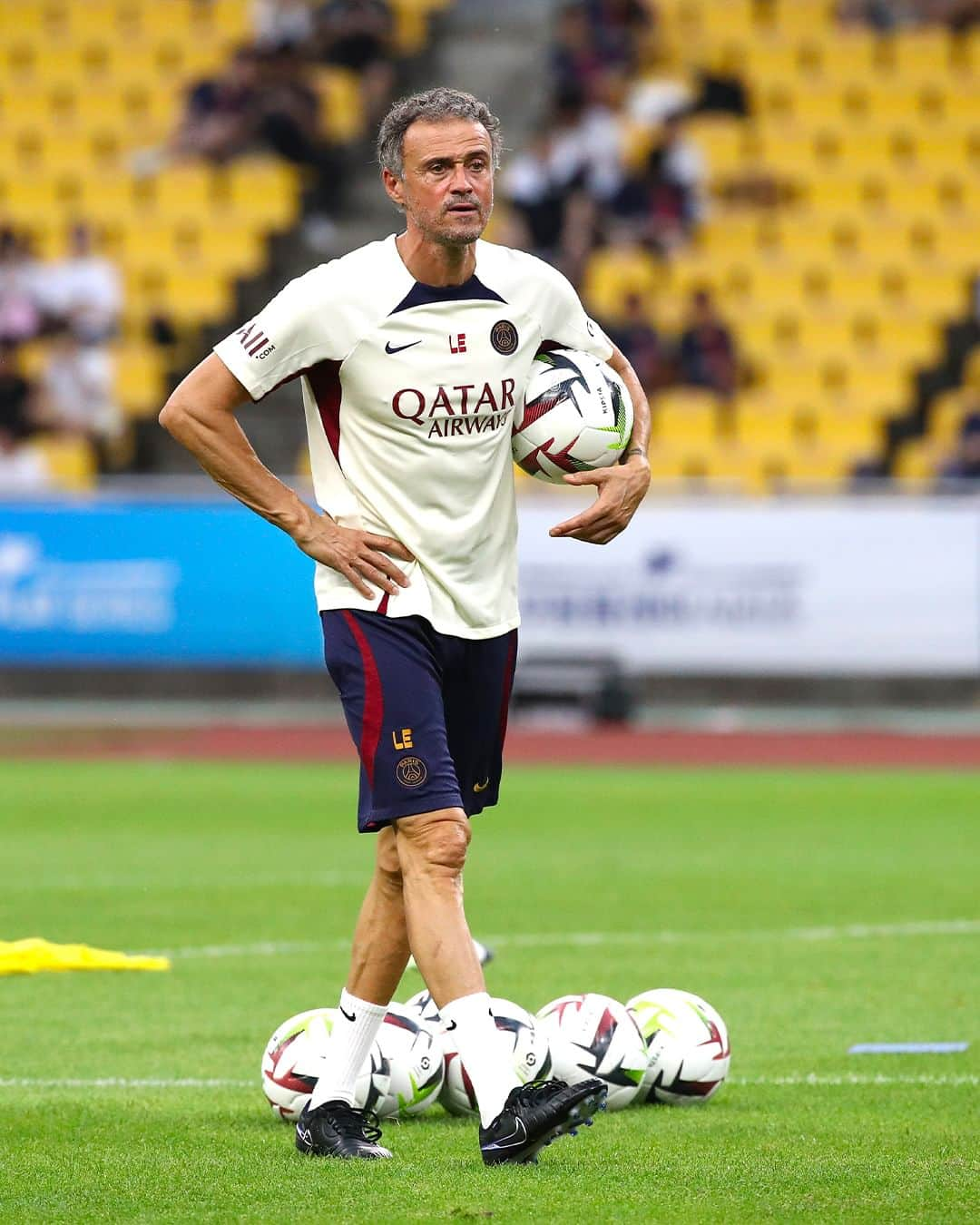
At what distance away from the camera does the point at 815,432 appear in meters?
22.2

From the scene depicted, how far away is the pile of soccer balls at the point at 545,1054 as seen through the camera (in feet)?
18.8

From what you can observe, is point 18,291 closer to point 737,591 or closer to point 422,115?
point 737,591

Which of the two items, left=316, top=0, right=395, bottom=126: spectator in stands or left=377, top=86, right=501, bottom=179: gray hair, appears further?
left=316, top=0, right=395, bottom=126: spectator in stands

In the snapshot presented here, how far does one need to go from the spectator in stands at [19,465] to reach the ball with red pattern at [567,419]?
629 inches

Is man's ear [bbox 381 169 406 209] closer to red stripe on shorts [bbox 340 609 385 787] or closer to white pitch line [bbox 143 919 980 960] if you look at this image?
red stripe on shorts [bbox 340 609 385 787]

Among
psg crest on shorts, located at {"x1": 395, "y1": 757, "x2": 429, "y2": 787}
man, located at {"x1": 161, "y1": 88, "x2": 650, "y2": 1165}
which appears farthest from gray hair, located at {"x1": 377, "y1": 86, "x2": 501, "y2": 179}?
psg crest on shorts, located at {"x1": 395, "y1": 757, "x2": 429, "y2": 787}

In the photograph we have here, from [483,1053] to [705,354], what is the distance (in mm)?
17657

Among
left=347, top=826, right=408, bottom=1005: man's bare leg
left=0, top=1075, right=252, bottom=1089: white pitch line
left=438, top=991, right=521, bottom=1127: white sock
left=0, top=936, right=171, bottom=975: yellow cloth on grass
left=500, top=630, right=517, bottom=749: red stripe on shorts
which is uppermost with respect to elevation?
left=500, top=630, right=517, bottom=749: red stripe on shorts

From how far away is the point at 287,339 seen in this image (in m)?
5.34

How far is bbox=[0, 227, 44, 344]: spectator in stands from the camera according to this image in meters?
22.6

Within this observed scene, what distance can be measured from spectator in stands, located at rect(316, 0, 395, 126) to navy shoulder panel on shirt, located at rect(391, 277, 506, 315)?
19.3 metres

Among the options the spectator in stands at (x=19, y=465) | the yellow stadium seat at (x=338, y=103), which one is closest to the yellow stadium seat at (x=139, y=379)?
the spectator in stands at (x=19, y=465)

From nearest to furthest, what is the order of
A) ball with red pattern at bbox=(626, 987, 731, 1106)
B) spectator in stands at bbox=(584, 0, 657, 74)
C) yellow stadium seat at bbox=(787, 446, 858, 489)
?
ball with red pattern at bbox=(626, 987, 731, 1106), yellow stadium seat at bbox=(787, 446, 858, 489), spectator in stands at bbox=(584, 0, 657, 74)

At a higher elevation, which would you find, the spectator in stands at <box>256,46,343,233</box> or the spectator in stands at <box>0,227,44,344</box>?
the spectator in stands at <box>256,46,343,233</box>
